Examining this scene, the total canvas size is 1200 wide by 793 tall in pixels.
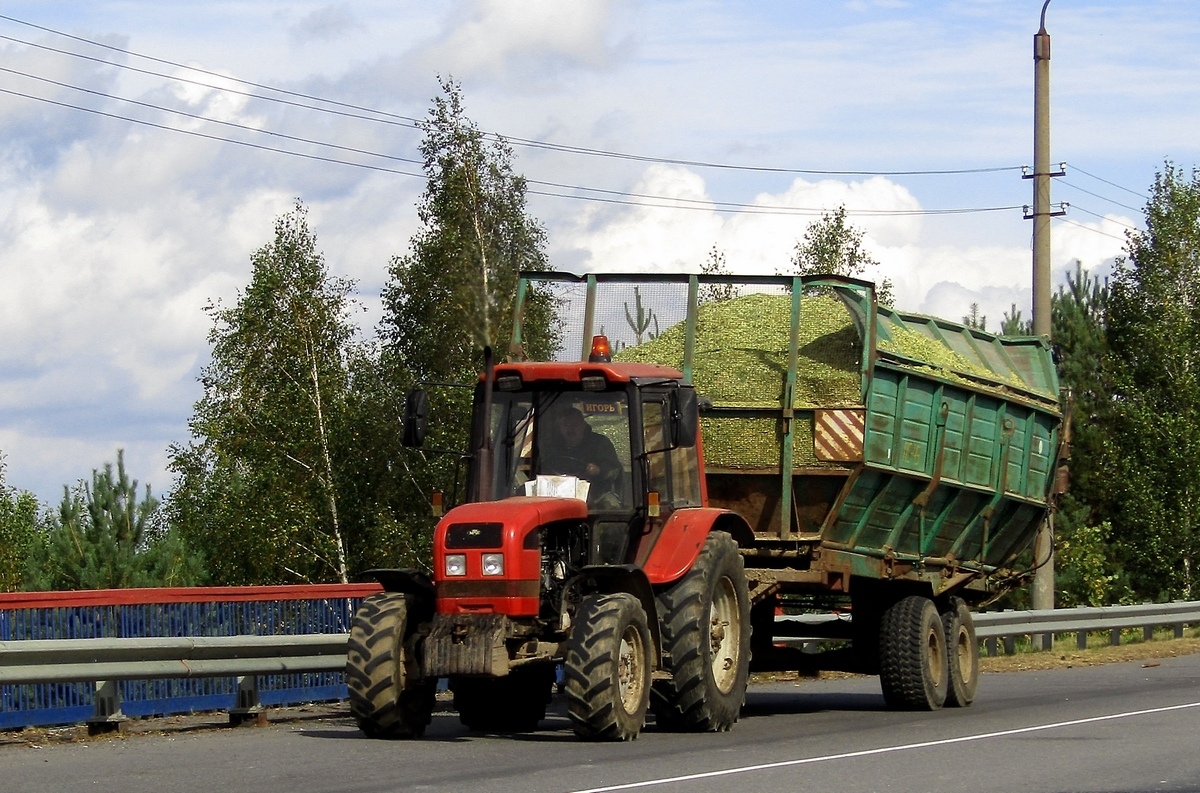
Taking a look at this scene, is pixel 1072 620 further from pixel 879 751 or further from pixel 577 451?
pixel 879 751

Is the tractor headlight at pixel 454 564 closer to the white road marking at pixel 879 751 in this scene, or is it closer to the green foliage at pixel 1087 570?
the white road marking at pixel 879 751

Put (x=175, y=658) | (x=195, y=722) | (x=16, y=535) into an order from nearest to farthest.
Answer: (x=175, y=658) < (x=195, y=722) < (x=16, y=535)

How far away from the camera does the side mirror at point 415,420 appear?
12484 millimetres

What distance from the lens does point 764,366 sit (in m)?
15.2

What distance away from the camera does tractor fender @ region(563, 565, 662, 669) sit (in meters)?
12.4

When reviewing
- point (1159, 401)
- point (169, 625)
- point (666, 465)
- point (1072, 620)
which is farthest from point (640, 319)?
point (1159, 401)

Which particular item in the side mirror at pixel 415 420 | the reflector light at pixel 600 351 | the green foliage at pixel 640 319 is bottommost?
the side mirror at pixel 415 420

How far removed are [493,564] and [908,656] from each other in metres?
5.37

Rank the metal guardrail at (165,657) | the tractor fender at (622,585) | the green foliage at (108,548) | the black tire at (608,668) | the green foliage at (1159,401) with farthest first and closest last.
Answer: the green foliage at (1159,401) → the green foliage at (108,548) → the tractor fender at (622,585) → the metal guardrail at (165,657) → the black tire at (608,668)

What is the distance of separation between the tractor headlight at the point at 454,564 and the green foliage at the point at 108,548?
2396cm

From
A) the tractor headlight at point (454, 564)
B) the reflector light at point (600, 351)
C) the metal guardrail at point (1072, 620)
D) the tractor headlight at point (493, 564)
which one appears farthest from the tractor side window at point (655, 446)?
the metal guardrail at point (1072, 620)

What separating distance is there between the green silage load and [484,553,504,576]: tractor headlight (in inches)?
141

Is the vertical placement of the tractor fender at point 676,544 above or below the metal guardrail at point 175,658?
above

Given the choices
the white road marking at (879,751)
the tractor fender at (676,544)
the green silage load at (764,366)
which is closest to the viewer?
Result: the white road marking at (879,751)
